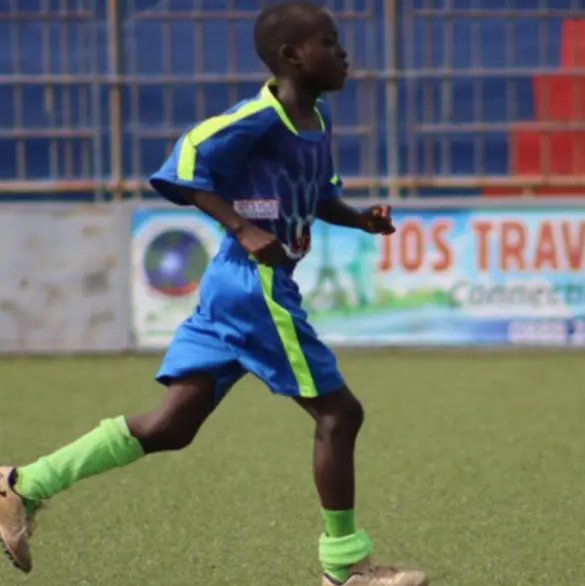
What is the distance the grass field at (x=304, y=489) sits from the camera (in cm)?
494

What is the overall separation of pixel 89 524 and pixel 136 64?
8.56 meters

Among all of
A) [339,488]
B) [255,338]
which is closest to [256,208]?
[255,338]

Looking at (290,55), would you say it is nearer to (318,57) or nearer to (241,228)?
(318,57)

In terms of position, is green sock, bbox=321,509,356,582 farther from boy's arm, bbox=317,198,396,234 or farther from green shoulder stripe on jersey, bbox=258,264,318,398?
boy's arm, bbox=317,198,396,234

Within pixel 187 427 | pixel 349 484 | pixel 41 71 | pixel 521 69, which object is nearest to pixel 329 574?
pixel 349 484

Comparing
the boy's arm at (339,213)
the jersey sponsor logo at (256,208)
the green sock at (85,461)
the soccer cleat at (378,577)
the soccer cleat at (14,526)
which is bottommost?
the soccer cleat at (378,577)

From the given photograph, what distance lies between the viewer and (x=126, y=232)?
1217 cm

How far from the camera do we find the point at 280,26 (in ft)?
14.8

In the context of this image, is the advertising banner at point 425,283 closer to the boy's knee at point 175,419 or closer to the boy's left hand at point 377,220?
the boy's left hand at point 377,220

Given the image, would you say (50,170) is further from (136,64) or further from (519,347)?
(519,347)

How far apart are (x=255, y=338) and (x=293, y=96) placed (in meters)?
0.60

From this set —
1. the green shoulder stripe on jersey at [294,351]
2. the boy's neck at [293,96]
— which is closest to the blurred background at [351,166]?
the boy's neck at [293,96]

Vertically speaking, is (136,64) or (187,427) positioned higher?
(136,64)

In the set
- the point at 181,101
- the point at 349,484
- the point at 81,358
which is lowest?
the point at 81,358
